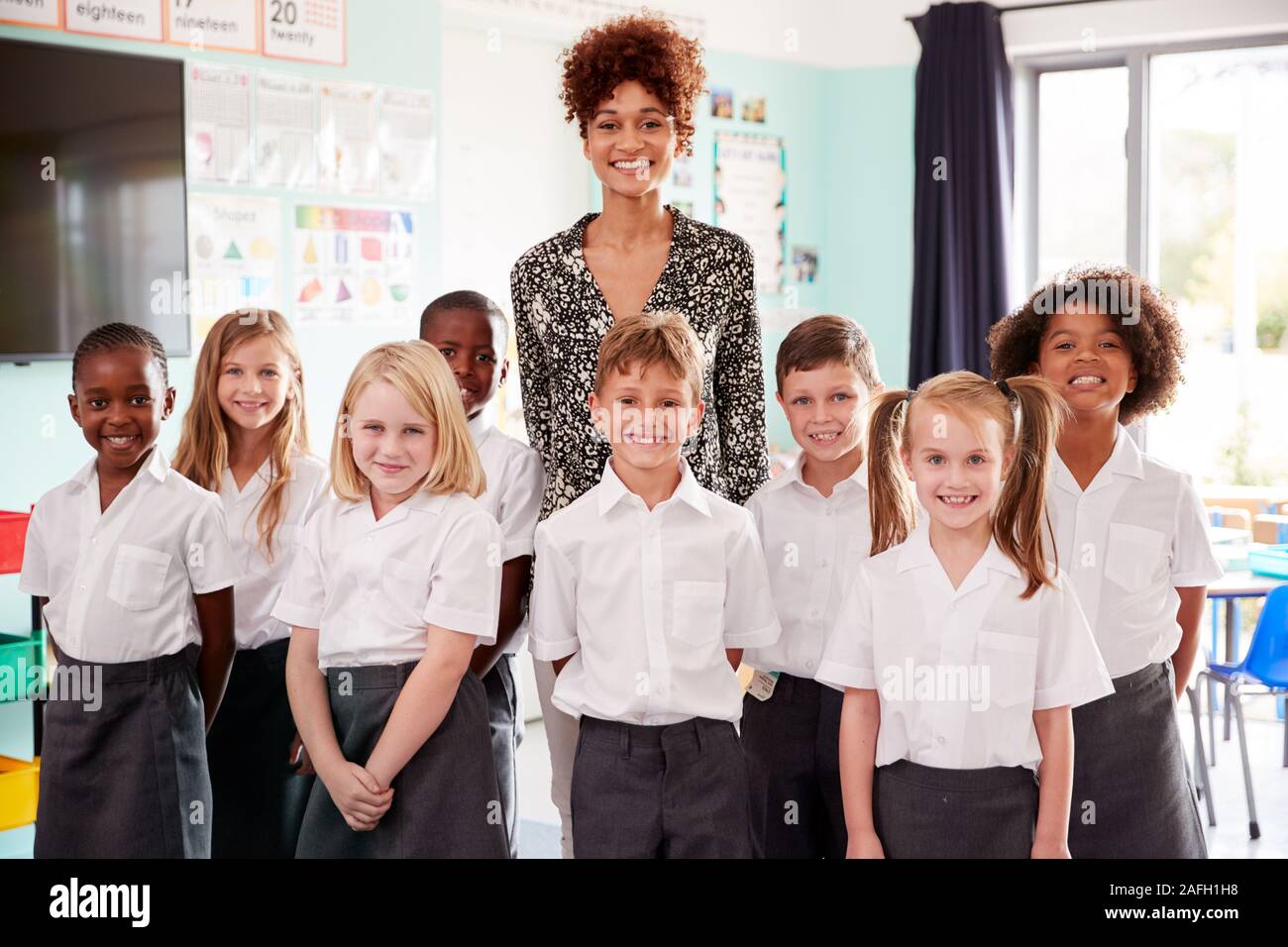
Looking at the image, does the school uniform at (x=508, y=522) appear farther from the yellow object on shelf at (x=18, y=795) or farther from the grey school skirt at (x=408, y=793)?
the yellow object on shelf at (x=18, y=795)

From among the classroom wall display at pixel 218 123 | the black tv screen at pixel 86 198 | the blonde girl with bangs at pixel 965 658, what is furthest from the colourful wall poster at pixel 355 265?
the blonde girl with bangs at pixel 965 658

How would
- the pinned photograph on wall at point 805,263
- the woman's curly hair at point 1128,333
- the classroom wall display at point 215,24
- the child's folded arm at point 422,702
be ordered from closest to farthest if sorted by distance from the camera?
the child's folded arm at point 422,702 → the woman's curly hair at point 1128,333 → the classroom wall display at point 215,24 → the pinned photograph on wall at point 805,263

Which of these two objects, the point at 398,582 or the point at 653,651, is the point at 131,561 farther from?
the point at 653,651

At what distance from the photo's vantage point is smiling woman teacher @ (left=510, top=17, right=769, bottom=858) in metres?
2.16

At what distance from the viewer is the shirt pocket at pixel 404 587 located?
1.91 m

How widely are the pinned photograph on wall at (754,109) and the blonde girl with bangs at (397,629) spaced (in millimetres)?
3594

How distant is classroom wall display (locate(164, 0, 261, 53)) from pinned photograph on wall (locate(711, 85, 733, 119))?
6.48 ft

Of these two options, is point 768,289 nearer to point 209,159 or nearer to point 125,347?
point 209,159

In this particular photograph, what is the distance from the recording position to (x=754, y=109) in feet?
17.5

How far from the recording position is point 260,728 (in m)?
2.26

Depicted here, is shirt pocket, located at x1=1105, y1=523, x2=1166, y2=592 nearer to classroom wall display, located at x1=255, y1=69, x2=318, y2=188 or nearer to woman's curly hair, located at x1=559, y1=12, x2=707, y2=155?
woman's curly hair, located at x1=559, y1=12, x2=707, y2=155

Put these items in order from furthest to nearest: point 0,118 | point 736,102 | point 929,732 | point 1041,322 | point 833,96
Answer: point 833,96
point 736,102
point 0,118
point 1041,322
point 929,732

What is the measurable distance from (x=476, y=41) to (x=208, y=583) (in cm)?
284

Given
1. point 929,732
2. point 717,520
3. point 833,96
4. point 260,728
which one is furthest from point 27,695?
point 833,96
